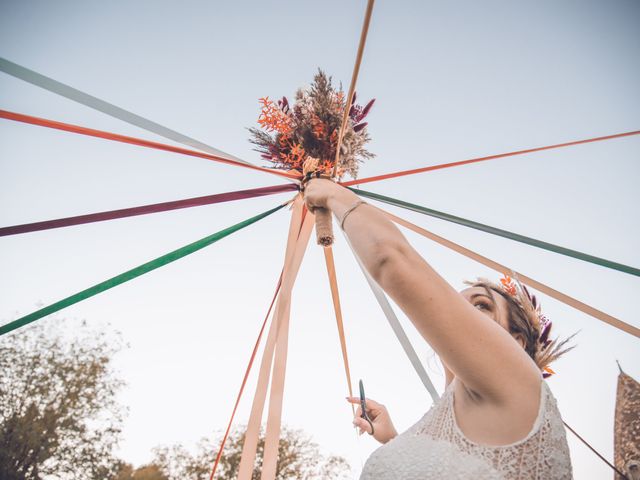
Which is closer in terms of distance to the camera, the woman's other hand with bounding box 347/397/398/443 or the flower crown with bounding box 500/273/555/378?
the flower crown with bounding box 500/273/555/378

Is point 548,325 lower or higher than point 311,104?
lower

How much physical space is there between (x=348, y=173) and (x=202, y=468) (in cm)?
2727

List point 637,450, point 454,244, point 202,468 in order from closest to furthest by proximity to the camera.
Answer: point 454,244, point 637,450, point 202,468

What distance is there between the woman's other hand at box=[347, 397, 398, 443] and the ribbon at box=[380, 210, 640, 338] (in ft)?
3.81

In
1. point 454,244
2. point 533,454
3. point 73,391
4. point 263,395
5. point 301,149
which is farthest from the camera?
point 73,391

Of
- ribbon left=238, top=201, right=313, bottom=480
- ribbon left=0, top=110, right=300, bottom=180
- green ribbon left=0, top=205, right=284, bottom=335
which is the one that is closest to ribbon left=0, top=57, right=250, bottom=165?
ribbon left=0, top=110, right=300, bottom=180

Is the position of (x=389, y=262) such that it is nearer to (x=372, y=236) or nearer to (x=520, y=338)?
(x=372, y=236)

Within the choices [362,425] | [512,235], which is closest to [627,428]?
[512,235]

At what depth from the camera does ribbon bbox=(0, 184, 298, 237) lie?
5.38 ft

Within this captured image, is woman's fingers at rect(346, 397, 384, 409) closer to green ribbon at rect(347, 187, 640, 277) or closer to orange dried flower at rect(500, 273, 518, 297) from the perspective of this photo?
orange dried flower at rect(500, 273, 518, 297)

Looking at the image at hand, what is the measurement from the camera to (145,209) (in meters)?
1.87

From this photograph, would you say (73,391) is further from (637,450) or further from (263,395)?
(637,450)

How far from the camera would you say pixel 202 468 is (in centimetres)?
2306

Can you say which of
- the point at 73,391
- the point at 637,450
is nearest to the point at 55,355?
the point at 73,391
